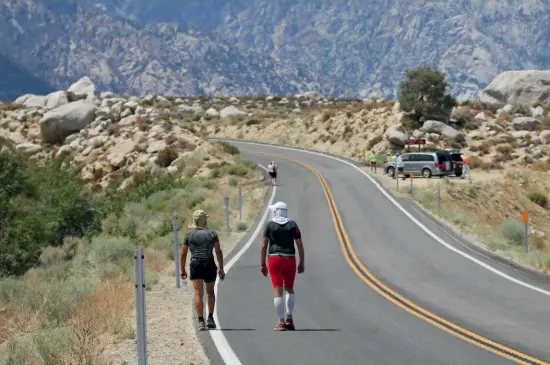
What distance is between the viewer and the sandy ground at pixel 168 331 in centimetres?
1054

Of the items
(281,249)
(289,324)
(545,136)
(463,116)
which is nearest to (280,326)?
(289,324)

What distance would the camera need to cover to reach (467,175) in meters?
46.5

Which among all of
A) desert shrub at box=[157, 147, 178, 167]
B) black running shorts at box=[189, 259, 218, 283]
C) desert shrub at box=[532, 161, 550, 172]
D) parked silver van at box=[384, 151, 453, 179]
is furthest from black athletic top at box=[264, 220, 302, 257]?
desert shrub at box=[532, 161, 550, 172]

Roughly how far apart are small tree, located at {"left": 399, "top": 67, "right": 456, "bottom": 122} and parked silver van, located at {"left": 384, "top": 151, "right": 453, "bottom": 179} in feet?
64.3

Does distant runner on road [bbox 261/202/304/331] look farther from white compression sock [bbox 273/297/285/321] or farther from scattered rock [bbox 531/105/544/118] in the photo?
scattered rock [bbox 531/105/544/118]

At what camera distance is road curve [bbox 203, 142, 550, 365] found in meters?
10.7

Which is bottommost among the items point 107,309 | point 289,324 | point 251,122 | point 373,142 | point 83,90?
point 289,324

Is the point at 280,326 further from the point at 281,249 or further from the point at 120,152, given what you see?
the point at 120,152

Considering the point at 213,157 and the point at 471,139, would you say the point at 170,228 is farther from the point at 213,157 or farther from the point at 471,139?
the point at 471,139

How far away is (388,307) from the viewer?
46.6 ft

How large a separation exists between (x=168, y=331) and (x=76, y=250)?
15366mm

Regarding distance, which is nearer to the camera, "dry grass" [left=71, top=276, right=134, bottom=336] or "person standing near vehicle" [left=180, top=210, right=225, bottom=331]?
"person standing near vehicle" [left=180, top=210, right=225, bottom=331]

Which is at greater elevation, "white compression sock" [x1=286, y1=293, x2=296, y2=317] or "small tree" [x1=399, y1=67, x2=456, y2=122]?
"small tree" [x1=399, y1=67, x2=456, y2=122]

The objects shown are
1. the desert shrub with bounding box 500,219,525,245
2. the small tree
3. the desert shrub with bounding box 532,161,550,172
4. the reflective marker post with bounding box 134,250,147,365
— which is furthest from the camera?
the small tree
